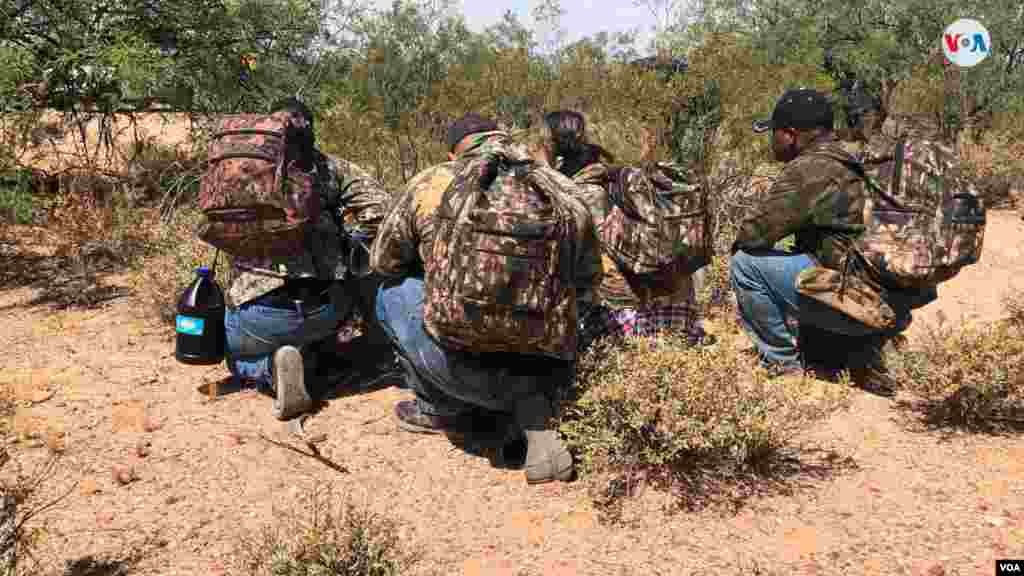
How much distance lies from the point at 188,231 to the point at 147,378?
2.12 meters

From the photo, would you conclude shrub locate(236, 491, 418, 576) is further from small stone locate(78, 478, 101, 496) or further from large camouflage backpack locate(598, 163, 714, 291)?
large camouflage backpack locate(598, 163, 714, 291)

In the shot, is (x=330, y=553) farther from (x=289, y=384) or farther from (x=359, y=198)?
(x=359, y=198)

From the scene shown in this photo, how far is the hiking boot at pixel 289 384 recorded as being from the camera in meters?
3.92

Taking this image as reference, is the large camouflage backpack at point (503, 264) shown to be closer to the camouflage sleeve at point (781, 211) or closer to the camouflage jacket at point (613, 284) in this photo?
the camouflage jacket at point (613, 284)

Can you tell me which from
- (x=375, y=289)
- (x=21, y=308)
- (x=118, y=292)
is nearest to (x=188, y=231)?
(x=118, y=292)

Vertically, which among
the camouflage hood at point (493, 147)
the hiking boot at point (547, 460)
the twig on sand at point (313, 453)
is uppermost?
the camouflage hood at point (493, 147)

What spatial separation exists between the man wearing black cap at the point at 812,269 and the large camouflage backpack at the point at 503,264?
1.49 m

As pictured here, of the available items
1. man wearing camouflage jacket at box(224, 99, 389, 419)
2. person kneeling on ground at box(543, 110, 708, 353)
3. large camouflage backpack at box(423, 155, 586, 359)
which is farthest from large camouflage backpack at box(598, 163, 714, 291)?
man wearing camouflage jacket at box(224, 99, 389, 419)

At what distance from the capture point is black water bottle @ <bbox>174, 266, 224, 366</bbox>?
4.18 meters

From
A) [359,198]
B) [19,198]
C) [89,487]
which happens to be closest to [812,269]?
[359,198]

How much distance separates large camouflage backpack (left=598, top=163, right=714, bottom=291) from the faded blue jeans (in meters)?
0.63

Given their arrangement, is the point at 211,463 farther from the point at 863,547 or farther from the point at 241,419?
the point at 863,547

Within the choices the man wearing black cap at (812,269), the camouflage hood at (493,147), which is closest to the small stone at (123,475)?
the camouflage hood at (493,147)

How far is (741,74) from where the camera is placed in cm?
749
